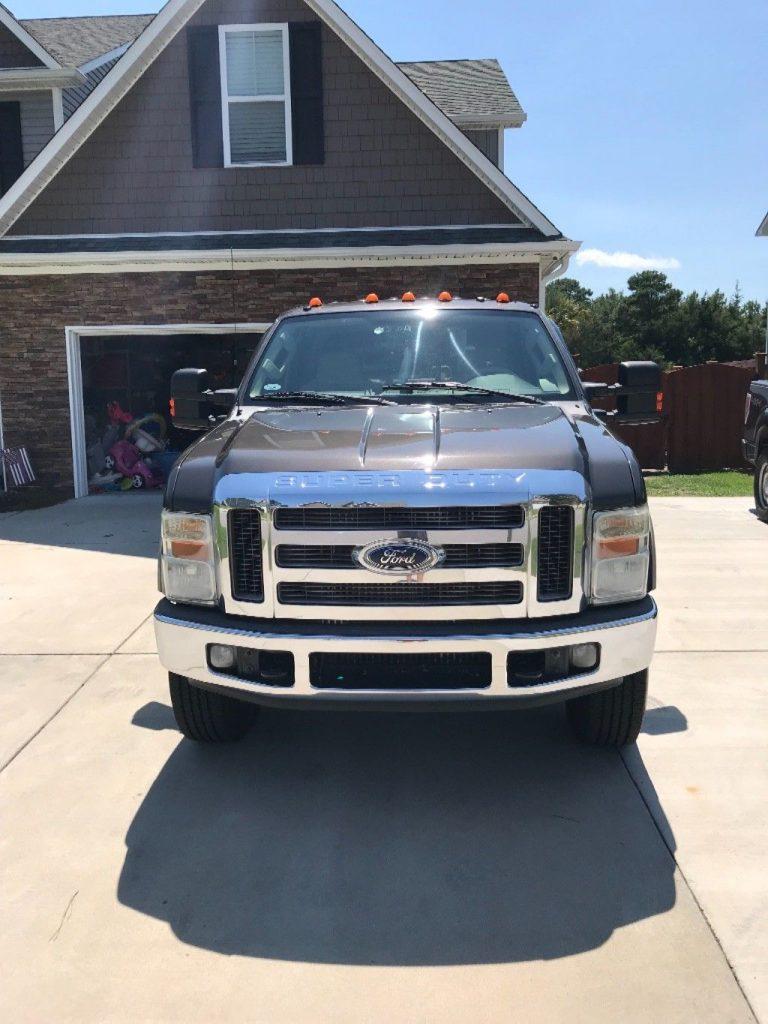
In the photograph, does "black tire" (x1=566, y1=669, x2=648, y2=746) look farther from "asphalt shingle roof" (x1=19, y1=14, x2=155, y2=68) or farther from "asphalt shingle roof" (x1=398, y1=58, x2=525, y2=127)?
"asphalt shingle roof" (x1=19, y1=14, x2=155, y2=68)

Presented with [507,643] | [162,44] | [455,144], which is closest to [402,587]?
[507,643]

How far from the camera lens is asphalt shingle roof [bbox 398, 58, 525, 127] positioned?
53.9 feet

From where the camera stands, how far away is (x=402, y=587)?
339 centimetres

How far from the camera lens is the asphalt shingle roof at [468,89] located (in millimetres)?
16422

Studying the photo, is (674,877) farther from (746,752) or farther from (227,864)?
(227,864)

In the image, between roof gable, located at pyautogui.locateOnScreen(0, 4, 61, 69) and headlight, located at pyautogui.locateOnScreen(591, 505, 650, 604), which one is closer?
headlight, located at pyautogui.locateOnScreen(591, 505, 650, 604)

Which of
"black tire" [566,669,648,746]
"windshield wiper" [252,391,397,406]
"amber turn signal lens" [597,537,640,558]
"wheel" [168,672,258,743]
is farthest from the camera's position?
"windshield wiper" [252,391,397,406]

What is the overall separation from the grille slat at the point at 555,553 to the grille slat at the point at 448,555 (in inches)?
3.9

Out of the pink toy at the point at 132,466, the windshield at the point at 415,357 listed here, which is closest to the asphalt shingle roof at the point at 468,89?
the pink toy at the point at 132,466

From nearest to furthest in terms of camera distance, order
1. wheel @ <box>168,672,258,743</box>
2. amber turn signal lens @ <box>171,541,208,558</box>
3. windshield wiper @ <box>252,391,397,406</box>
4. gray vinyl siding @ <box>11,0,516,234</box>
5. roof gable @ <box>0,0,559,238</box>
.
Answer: amber turn signal lens @ <box>171,541,208,558</box>, wheel @ <box>168,672,258,743</box>, windshield wiper @ <box>252,391,397,406</box>, roof gable @ <box>0,0,559,238</box>, gray vinyl siding @ <box>11,0,516,234</box>

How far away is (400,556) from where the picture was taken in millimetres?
3344

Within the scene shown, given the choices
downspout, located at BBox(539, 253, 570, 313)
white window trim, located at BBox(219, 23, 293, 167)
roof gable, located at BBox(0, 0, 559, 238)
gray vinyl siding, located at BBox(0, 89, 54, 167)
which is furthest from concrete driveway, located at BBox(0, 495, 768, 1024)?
gray vinyl siding, located at BBox(0, 89, 54, 167)

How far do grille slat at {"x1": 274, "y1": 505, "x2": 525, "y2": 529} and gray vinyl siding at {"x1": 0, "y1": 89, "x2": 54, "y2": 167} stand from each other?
14460mm

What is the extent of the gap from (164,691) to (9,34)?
1400cm
